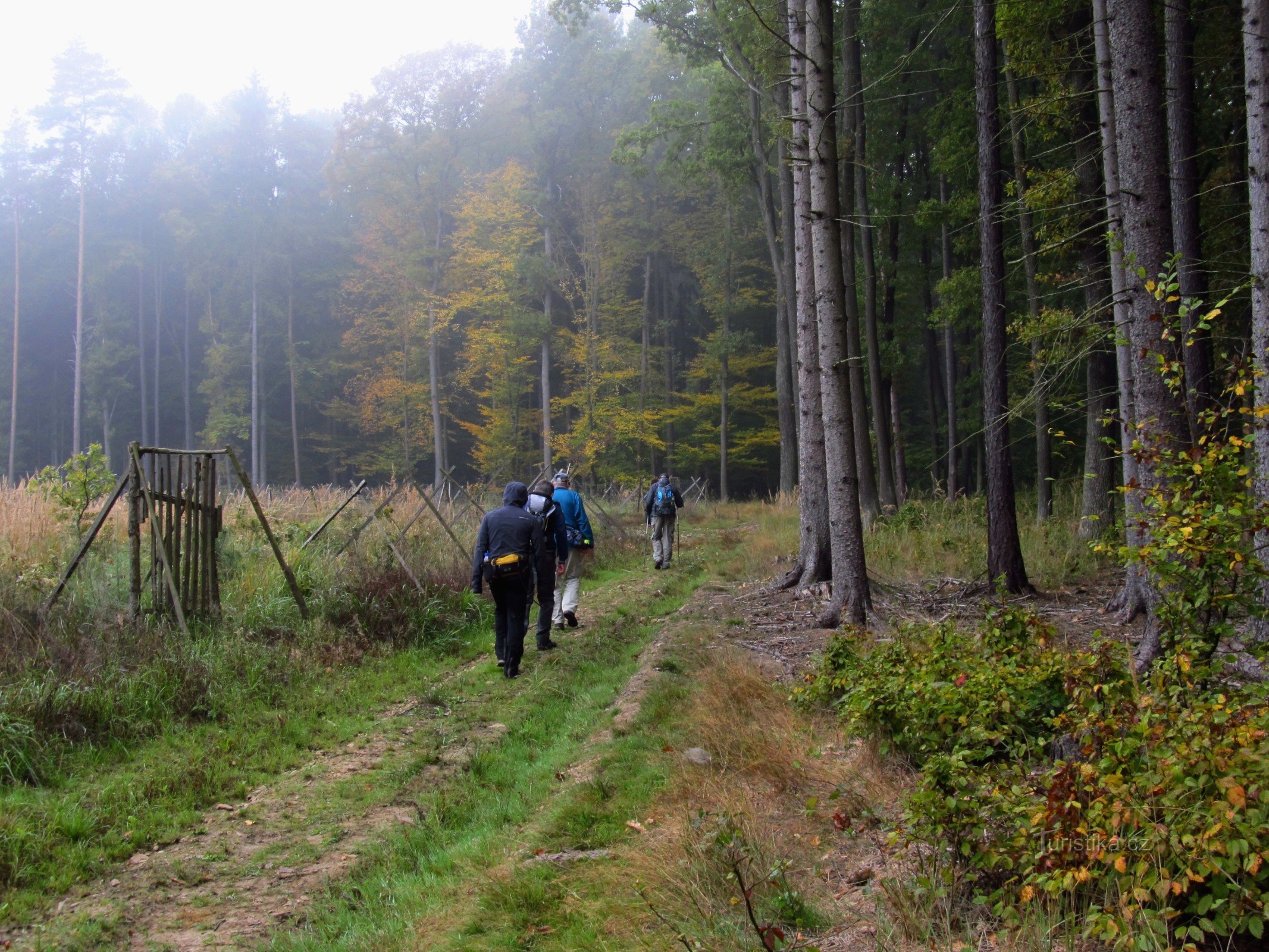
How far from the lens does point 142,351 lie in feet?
146

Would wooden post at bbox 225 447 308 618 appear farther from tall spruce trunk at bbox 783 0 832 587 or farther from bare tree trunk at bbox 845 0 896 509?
bare tree trunk at bbox 845 0 896 509

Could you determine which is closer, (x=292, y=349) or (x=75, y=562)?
(x=75, y=562)

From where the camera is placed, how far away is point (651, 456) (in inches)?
1489

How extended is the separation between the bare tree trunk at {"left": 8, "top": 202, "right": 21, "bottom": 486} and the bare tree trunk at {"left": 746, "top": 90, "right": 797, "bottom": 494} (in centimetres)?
3304

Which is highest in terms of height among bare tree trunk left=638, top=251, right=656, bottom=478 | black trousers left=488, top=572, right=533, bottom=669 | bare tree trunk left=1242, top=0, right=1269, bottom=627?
bare tree trunk left=638, top=251, right=656, bottom=478

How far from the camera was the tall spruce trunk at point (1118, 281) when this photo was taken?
7223 millimetres

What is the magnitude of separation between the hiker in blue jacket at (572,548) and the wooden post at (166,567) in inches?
180

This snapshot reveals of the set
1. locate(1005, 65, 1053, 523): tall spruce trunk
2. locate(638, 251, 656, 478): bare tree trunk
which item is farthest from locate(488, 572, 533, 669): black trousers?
locate(638, 251, 656, 478): bare tree trunk

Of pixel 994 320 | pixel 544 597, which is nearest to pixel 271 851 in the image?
pixel 544 597

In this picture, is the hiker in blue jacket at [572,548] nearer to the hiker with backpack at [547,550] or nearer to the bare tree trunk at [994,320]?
the hiker with backpack at [547,550]

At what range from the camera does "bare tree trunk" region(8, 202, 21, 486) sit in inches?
1506

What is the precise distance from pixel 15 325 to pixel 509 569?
4239cm

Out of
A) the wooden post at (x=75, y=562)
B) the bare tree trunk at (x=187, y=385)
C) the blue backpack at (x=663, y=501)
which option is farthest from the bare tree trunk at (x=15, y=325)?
the wooden post at (x=75, y=562)

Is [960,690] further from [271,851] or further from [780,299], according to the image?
[780,299]
